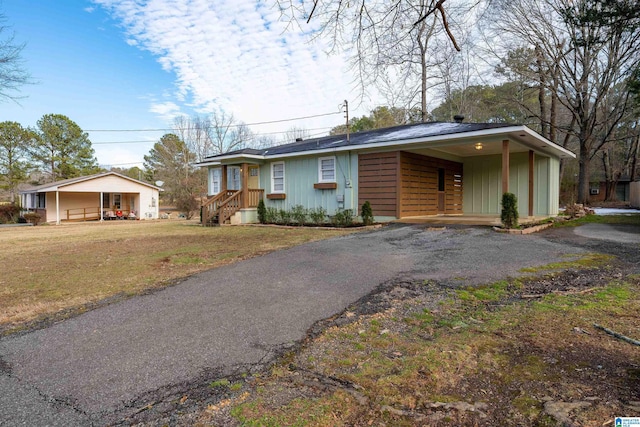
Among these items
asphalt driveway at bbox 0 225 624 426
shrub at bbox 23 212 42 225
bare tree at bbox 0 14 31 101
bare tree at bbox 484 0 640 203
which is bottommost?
asphalt driveway at bbox 0 225 624 426

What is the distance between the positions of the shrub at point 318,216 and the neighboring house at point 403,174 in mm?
298

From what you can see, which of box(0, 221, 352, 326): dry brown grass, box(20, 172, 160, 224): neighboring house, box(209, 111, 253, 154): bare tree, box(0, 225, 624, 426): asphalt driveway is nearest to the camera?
box(0, 225, 624, 426): asphalt driveway

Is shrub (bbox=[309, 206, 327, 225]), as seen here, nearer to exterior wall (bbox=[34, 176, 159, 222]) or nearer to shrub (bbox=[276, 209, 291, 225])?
shrub (bbox=[276, 209, 291, 225])

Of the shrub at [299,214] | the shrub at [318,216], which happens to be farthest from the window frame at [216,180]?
the shrub at [318,216]

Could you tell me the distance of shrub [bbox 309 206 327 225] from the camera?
1252 centimetres

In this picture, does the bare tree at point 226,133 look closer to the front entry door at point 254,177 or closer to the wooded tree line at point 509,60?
the wooded tree line at point 509,60

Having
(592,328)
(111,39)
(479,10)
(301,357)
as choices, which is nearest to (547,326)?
(592,328)

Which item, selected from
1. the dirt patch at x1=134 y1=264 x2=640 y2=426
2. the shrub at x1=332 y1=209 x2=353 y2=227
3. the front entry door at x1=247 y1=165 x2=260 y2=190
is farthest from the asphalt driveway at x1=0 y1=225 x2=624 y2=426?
the front entry door at x1=247 y1=165 x2=260 y2=190

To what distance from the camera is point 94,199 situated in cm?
2723

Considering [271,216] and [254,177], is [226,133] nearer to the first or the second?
[254,177]

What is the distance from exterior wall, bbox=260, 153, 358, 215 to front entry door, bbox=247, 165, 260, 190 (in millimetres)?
216

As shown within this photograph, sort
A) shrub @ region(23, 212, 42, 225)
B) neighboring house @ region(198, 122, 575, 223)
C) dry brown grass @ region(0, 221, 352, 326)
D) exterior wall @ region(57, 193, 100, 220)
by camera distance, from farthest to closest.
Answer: exterior wall @ region(57, 193, 100, 220) < shrub @ region(23, 212, 42, 225) < neighboring house @ region(198, 122, 575, 223) < dry brown grass @ region(0, 221, 352, 326)

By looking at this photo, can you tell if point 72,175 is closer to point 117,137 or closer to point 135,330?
point 117,137

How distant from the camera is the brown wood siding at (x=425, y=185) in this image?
12.1m
